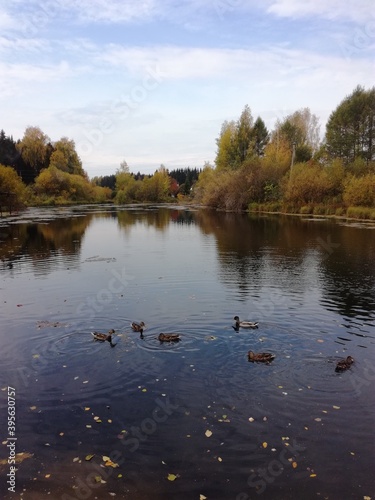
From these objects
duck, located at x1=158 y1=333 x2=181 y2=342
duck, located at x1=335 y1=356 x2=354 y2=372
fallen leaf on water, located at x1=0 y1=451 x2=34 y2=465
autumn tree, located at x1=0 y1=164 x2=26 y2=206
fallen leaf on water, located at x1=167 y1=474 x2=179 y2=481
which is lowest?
fallen leaf on water, located at x1=167 y1=474 x2=179 y2=481

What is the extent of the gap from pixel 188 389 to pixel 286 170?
79193mm

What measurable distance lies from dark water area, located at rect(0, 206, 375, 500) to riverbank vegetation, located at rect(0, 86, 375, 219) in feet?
152

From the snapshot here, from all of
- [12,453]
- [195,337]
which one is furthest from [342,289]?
[12,453]

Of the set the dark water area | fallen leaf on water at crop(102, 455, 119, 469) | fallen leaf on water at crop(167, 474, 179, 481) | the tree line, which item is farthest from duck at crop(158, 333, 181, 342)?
the tree line

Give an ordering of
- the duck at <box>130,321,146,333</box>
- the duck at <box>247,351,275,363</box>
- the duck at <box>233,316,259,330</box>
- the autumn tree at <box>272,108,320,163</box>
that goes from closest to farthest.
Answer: the duck at <box>247,351,275,363</box>, the duck at <box>130,321,146,333</box>, the duck at <box>233,316,259,330</box>, the autumn tree at <box>272,108,320,163</box>

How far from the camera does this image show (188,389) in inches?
411

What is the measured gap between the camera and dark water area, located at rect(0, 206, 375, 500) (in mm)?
7473

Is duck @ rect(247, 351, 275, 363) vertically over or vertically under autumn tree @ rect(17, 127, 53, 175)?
under

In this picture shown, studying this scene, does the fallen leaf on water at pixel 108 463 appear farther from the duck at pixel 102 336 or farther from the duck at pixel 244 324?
the duck at pixel 244 324

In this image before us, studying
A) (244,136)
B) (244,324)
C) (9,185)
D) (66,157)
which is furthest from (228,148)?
(244,324)

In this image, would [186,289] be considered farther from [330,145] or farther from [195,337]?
[330,145]

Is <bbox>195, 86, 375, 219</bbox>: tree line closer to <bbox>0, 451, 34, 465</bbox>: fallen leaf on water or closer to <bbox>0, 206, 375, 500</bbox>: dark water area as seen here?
<bbox>0, 206, 375, 500</bbox>: dark water area

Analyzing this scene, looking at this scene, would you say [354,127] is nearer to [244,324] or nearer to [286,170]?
[286,170]

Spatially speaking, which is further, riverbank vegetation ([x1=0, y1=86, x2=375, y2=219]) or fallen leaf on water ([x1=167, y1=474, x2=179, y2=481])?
riverbank vegetation ([x1=0, y1=86, x2=375, y2=219])
